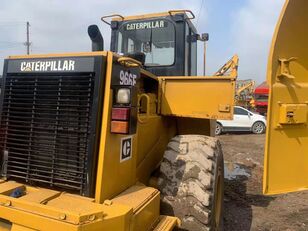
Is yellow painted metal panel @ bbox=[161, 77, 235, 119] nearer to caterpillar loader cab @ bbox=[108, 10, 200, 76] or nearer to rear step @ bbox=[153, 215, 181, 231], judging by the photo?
caterpillar loader cab @ bbox=[108, 10, 200, 76]

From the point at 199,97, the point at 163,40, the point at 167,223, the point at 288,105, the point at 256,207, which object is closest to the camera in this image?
the point at 288,105

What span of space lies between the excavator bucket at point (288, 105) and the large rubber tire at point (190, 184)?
1.77ft

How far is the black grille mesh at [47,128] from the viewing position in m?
2.74

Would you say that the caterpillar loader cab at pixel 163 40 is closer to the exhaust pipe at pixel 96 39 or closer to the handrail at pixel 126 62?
the exhaust pipe at pixel 96 39

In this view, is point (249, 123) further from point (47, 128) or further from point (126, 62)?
point (47, 128)

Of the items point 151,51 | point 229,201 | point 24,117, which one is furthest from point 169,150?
point 229,201

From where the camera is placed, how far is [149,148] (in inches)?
147

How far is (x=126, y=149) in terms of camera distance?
3.00 m

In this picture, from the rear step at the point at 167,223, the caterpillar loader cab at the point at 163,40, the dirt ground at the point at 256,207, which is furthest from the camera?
the dirt ground at the point at 256,207

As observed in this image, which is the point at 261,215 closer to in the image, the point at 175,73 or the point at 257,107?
the point at 175,73

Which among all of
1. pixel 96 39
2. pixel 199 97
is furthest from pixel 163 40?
pixel 96 39

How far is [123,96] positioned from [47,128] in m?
0.65

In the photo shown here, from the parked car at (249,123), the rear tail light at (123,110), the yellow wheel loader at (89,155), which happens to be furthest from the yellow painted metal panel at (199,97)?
the parked car at (249,123)

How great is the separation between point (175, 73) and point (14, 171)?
2.42 m
